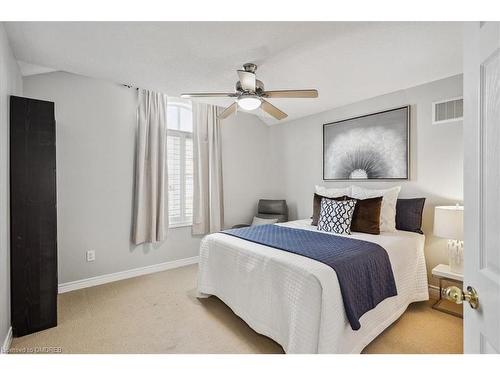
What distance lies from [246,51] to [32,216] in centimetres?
220

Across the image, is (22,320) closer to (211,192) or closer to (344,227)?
(211,192)

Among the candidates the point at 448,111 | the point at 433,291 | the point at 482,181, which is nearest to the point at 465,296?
the point at 482,181

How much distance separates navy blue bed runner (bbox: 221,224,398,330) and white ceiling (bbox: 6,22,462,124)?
1625 millimetres

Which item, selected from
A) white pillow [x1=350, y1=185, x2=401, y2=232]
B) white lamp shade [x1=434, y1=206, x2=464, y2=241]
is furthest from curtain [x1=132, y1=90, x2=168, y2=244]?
white lamp shade [x1=434, y1=206, x2=464, y2=241]

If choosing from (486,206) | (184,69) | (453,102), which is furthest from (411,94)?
(486,206)

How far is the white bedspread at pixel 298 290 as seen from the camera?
1.55m

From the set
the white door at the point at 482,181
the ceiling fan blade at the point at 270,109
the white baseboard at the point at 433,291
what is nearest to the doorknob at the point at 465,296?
the white door at the point at 482,181

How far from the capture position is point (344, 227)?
2602 mm

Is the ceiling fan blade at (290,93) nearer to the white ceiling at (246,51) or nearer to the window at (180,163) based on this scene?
the white ceiling at (246,51)

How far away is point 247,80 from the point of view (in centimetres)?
211

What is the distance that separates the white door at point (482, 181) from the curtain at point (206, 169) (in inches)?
134

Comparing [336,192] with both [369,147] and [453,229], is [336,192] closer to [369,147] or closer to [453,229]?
[369,147]
